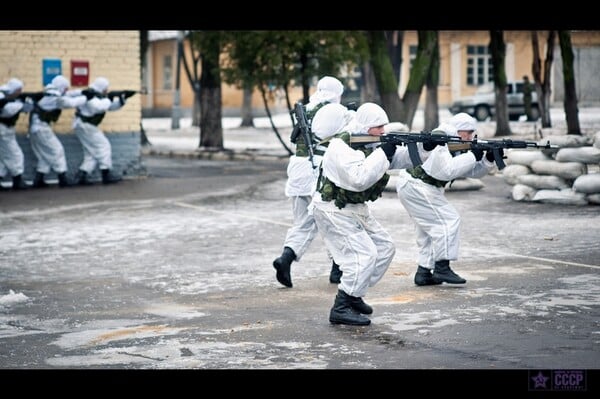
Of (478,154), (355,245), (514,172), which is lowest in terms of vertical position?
(355,245)

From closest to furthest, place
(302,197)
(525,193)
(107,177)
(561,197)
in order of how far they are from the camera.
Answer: (302,197) < (561,197) < (525,193) < (107,177)

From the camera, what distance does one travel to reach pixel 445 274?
1104 centimetres

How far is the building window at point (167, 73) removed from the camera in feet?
192

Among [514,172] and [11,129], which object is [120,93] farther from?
[514,172]

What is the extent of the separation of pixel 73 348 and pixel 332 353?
1.92 meters

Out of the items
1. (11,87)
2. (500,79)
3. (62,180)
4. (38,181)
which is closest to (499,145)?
(11,87)

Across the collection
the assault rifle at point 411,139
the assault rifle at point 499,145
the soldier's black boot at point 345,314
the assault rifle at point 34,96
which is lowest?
the soldier's black boot at point 345,314

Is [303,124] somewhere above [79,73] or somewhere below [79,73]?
below

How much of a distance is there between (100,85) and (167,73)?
125 ft

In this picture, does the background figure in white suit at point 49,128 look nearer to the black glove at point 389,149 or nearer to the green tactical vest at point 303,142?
the green tactical vest at point 303,142

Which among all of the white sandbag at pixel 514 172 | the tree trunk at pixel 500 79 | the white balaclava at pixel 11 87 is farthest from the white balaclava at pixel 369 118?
the tree trunk at pixel 500 79

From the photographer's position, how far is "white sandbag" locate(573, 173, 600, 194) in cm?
1648

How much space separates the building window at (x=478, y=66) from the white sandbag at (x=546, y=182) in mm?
37505

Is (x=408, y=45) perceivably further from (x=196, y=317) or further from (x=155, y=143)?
(x=196, y=317)
